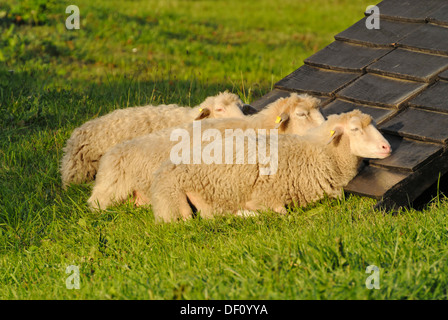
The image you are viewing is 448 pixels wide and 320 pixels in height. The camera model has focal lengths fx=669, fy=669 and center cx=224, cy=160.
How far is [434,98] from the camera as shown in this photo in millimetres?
5316

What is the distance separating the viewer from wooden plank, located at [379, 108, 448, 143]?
16.4 ft

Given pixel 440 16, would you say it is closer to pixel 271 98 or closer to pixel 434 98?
pixel 434 98

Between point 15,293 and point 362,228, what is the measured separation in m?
2.18

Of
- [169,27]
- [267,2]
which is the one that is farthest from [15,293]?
[267,2]

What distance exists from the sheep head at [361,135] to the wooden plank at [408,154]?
102 millimetres

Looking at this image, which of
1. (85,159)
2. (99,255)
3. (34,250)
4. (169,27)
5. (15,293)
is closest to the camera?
(15,293)

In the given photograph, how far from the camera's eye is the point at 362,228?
168 inches

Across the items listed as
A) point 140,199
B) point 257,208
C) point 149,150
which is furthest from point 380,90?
point 140,199

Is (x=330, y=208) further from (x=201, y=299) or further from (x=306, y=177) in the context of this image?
(x=201, y=299)

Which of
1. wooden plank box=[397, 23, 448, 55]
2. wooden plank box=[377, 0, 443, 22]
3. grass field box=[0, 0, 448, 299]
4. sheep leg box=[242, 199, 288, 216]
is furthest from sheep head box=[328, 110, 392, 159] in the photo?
wooden plank box=[377, 0, 443, 22]

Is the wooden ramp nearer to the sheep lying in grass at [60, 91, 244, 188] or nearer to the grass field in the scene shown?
the grass field

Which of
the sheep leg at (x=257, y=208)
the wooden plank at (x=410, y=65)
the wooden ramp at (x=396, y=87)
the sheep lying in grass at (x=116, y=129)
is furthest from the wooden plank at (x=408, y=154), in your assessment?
the sheep lying in grass at (x=116, y=129)

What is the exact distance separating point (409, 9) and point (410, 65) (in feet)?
3.12

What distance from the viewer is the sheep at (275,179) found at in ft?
16.6
